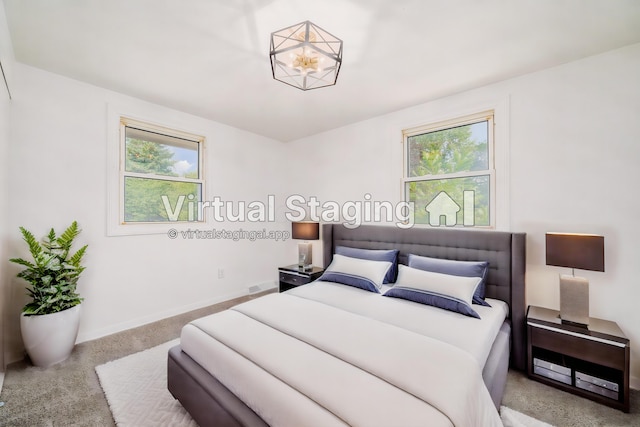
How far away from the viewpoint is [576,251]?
200 cm

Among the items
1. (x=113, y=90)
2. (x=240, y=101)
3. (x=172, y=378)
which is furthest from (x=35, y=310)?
(x=240, y=101)

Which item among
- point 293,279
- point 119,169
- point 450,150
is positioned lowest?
point 293,279

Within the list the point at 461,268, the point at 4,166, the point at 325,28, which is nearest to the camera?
the point at 325,28

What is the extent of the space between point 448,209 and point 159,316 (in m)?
3.76

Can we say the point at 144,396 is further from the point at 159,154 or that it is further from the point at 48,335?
the point at 159,154

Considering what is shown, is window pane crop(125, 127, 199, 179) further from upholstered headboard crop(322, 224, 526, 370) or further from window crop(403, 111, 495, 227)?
window crop(403, 111, 495, 227)

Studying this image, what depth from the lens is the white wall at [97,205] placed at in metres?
2.37

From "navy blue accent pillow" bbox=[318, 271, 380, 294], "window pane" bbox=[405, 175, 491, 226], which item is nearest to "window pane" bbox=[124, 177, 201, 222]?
"navy blue accent pillow" bbox=[318, 271, 380, 294]

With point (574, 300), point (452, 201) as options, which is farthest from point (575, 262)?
point (452, 201)

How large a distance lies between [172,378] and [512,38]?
3481 mm

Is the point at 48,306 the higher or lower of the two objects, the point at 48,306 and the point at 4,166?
the lower

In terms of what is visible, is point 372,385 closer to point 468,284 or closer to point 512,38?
point 468,284

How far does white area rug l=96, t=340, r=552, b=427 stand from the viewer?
1687 millimetres

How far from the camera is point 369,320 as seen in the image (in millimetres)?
1872
